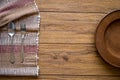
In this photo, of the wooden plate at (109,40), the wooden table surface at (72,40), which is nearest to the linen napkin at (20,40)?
the wooden table surface at (72,40)

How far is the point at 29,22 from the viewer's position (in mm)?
1331

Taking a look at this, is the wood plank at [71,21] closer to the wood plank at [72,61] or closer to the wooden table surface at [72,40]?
the wooden table surface at [72,40]

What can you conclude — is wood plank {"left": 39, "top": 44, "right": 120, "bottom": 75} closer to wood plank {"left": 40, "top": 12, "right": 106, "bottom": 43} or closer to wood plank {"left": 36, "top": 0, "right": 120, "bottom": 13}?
wood plank {"left": 40, "top": 12, "right": 106, "bottom": 43}

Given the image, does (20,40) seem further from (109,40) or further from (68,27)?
(109,40)

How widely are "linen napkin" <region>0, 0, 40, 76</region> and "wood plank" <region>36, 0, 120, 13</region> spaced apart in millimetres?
73

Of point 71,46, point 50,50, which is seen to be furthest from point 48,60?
point 71,46

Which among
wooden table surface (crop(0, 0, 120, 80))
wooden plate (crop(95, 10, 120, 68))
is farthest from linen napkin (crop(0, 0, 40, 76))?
wooden plate (crop(95, 10, 120, 68))

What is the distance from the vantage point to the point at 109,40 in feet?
4.44

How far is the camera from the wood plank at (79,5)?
136 cm

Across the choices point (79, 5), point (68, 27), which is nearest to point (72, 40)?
point (68, 27)

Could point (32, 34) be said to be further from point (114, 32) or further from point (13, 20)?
point (114, 32)

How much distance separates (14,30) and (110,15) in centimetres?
57

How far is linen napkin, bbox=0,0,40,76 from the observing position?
1301 millimetres

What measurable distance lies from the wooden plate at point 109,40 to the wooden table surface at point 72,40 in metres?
0.06
